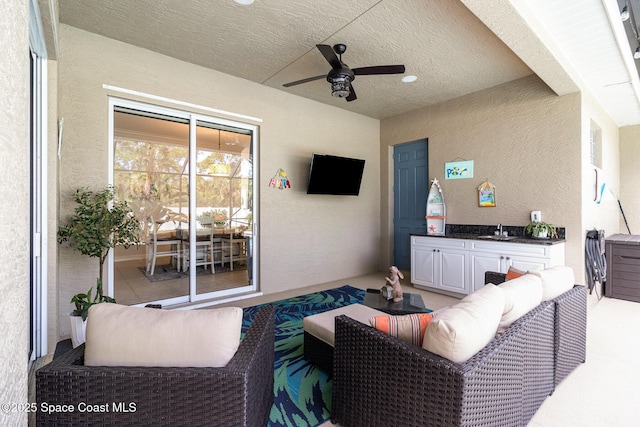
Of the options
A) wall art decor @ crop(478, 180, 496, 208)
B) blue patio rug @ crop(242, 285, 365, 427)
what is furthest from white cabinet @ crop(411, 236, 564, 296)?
blue patio rug @ crop(242, 285, 365, 427)

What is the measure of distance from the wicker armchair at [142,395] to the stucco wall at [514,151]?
4.39 metres

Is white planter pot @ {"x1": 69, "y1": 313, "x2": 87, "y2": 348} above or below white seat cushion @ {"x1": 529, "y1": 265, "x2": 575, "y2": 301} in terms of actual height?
below

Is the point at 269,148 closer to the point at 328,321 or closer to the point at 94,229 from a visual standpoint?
the point at 94,229


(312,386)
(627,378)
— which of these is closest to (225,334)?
(312,386)

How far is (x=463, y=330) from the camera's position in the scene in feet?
4.19

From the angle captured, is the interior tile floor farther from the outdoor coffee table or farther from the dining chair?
the outdoor coffee table

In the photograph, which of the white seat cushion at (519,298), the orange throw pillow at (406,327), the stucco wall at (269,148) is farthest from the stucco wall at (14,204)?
the stucco wall at (269,148)

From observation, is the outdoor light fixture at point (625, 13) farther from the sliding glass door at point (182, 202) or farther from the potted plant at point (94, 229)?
the potted plant at point (94, 229)

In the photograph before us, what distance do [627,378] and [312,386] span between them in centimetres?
237

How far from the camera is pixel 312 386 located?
2137mm

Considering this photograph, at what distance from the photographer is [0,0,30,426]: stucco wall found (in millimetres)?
792

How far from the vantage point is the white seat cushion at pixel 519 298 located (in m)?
1.71

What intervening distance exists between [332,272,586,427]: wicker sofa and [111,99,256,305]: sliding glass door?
117 inches

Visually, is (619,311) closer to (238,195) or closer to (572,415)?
(572,415)
